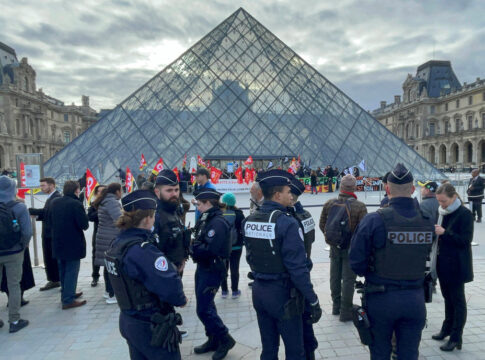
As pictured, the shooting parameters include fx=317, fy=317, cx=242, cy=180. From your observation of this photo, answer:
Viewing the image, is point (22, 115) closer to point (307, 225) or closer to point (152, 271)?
point (307, 225)

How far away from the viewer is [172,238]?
323 cm

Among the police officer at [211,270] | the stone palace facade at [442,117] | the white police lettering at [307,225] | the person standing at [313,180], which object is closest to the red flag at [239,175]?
the person standing at [313,180]

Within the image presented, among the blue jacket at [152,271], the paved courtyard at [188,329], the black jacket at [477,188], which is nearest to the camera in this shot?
the blue jacket at [152,271]

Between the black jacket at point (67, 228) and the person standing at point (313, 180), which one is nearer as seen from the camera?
the black jacket at point (67, 228)

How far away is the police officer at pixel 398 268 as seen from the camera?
2.26 metres

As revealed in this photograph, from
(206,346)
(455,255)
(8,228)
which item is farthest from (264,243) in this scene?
(8,228)

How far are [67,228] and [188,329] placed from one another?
83.0 inches

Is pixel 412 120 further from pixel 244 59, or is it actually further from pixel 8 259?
pixel 8 259

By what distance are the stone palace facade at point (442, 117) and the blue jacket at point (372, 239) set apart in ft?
192

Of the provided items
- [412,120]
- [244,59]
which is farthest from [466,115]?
[244,59]

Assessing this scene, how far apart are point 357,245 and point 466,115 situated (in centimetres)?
6632

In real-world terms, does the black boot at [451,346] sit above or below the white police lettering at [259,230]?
below

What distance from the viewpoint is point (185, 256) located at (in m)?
3.40

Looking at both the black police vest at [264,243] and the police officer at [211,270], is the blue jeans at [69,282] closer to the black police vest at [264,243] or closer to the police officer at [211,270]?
the police officer at [211,270]
